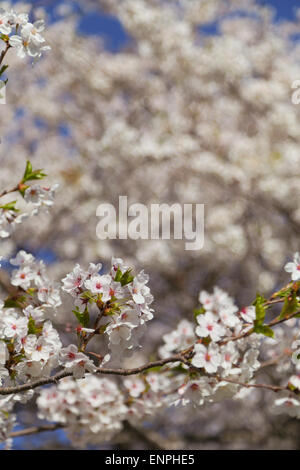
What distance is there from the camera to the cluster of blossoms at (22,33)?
2084 mm

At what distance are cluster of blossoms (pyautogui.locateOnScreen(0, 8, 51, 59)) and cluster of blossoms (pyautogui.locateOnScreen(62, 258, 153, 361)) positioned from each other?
1.01m

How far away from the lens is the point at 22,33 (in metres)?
2.12

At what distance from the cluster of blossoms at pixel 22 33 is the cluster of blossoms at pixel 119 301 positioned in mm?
1014

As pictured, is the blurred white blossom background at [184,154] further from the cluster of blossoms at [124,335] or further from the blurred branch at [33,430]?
the cluster of blossoms at [124,335]

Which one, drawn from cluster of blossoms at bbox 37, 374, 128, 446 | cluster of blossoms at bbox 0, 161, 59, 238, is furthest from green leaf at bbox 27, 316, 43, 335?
cluster of blossoms at bbox 37, 374, 128, 446

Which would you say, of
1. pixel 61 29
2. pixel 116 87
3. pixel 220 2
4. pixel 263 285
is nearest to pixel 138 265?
pixel 263 285

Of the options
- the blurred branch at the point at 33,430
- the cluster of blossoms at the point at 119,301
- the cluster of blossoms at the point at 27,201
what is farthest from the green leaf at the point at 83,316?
the blurred branch at the point at 33,430

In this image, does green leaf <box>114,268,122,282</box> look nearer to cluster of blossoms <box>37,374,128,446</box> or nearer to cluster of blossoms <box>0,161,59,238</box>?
cluster of blossoms <box>0,161,59,238</box>

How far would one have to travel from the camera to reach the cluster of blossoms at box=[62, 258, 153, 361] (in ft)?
5.86

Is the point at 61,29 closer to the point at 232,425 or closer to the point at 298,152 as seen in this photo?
the point at 298,152

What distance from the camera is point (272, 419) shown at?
585 cm

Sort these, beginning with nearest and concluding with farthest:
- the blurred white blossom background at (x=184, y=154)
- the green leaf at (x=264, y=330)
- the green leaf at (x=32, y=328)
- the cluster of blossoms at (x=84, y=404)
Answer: the green leaf at (x=264, y=330) < the green leaf at (x=32, y=328) < the cluster of blossoms at (x=84, y=404) < the blurred white blossom background at (x=184, y=154)

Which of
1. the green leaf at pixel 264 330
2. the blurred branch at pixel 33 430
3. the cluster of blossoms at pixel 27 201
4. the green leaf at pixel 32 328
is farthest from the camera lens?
the blurred branch at pixel 33 430

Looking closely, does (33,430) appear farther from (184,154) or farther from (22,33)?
(184,154)
